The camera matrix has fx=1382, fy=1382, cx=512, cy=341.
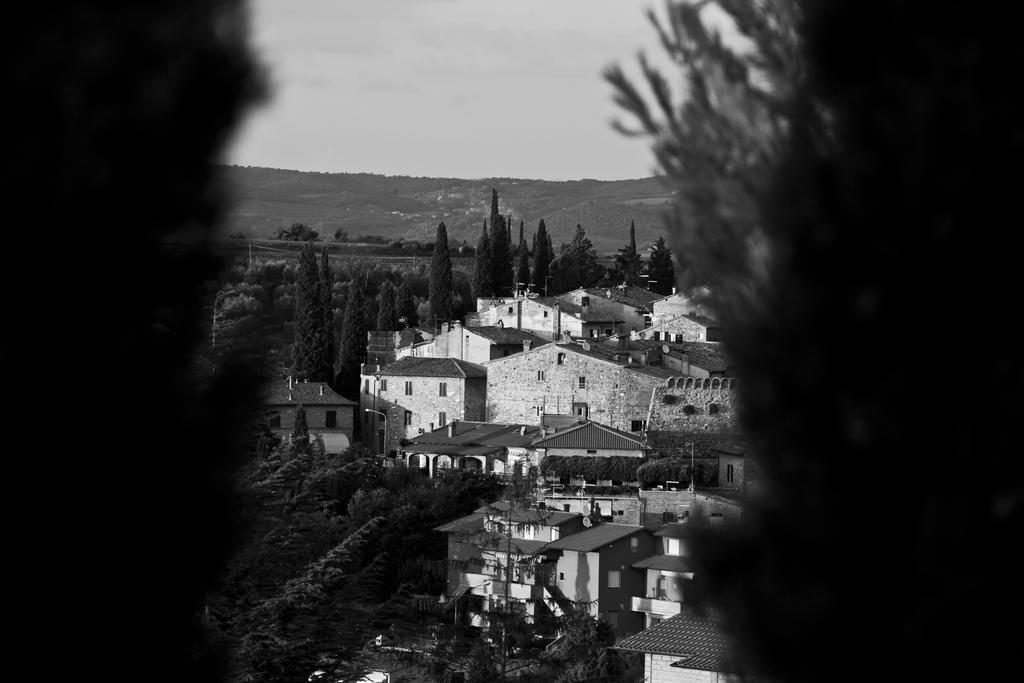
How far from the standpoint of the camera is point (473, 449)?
44.7 meters

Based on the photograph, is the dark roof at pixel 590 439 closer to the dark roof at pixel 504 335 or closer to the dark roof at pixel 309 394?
the dark roof at pixel 309 394

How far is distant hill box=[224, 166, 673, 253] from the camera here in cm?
13800

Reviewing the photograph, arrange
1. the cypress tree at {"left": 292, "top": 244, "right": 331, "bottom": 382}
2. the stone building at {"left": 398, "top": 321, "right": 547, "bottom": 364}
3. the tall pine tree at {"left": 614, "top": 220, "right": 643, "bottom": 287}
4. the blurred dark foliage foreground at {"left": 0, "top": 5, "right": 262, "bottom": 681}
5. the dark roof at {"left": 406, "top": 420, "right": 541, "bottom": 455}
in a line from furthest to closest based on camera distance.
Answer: the tall pine tree at {"left": 614, "top": 220, "right": 643, "bottom": 287}, the stone building at {"left": 398, "top": 321, "right": 547, "bottom": 364}, the cypress tree at {"left": 292, "top": 244, "right": 331, "bottom": 382}, the dark roof at {"left": 406, "top": 420, "right": 541, "bottom": 455}, the blurred dark foliage foreground at {"left": 0, "top": 5, "right": 262, "bottom": 681}

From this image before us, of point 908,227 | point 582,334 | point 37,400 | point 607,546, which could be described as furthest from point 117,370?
point 582,334

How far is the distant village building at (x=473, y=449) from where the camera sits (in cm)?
4347

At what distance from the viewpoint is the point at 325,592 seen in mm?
10148

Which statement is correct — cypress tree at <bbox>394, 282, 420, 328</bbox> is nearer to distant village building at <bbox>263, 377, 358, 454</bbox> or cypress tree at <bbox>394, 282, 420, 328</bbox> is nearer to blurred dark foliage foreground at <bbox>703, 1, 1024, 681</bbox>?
distant village building at <bbox>263, 377, 358, 454</bbox>

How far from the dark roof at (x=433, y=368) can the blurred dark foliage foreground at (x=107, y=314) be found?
152ft

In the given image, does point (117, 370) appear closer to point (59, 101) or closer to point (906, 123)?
point (59, 101)

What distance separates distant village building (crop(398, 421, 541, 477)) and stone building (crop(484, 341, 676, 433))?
1.45 m

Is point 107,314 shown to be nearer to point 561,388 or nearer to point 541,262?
point 561,388

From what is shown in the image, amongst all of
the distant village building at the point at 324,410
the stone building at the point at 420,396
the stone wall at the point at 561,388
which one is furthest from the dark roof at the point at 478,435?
the distant village building at the point at 324,410

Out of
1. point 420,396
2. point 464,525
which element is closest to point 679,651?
point 464,525

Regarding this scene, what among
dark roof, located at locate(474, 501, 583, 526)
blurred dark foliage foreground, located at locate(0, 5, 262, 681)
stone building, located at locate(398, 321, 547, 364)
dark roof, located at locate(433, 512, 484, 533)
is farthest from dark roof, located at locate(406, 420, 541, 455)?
blurred dark foliage foreground, located at locate(0, 5, 262, 681)
